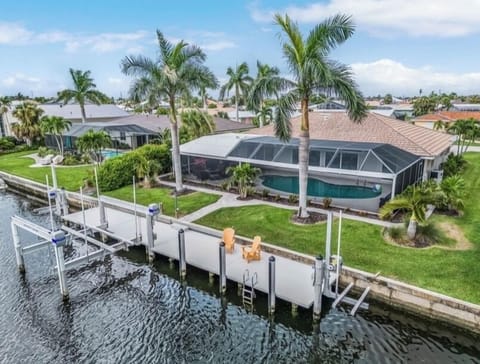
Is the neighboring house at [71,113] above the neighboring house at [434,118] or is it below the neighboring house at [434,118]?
above

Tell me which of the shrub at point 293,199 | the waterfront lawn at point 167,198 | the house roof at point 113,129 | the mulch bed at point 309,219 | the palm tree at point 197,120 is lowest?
the waterfront lawn at point 167,198

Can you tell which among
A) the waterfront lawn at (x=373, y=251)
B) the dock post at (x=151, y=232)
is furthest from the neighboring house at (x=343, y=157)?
the dock post at (x=151, y=232)

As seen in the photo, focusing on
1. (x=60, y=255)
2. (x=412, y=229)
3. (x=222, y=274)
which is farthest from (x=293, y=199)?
(x=60, y=255)

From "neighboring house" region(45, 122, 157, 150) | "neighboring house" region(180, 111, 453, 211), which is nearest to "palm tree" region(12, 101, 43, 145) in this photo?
"neighboring house" region(45, 122, 157, 150)

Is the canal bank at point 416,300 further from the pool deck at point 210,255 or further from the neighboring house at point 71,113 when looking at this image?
the neighboring house at point 71,113

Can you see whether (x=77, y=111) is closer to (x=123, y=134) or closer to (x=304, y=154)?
(x=123, y=134)

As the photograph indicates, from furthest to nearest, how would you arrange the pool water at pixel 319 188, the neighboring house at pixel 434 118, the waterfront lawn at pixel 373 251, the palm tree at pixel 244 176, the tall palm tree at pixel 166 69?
1. the neighboring house at pixel 434 118
2. the palm tree at pixel 244 176
3. the tall palm tree at pixel 166 69
4. the pool water at pixel 319 188
5. the waterfront lawn at pixel 373 251

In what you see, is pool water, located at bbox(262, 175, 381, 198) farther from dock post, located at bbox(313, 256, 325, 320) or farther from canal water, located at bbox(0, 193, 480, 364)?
dock post, located at bbox(313, 256, 325, 320)
